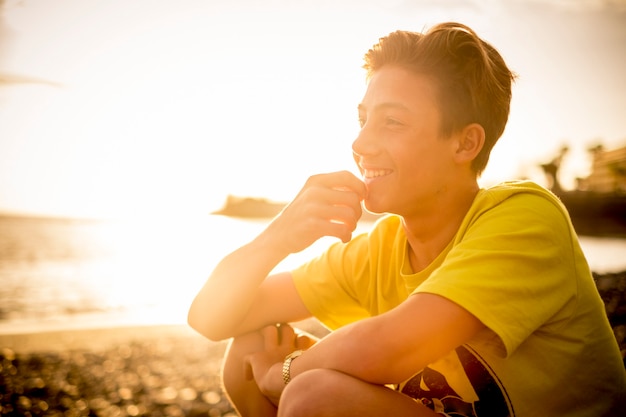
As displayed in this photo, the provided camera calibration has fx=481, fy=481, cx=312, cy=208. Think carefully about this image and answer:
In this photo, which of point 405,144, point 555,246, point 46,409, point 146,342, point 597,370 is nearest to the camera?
point 555,246

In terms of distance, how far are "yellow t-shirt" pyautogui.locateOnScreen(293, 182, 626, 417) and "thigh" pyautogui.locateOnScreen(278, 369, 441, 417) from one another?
0.83 feet

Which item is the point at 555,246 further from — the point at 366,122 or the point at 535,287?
the point at 366,122

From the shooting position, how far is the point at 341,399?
1.49 metres

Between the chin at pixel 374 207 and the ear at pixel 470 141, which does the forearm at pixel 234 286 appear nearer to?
the chin at pixel 374 207

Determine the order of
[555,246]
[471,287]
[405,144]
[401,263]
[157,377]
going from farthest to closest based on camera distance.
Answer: [157,377] → [401,263] → [405,144] → [555,246] → [471,287]

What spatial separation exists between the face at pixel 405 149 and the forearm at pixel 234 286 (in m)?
0.53

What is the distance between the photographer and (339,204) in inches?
79.6

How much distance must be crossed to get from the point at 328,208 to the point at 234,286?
0.60 metres

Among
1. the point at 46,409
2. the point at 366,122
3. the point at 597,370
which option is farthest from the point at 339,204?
the point at 46,409

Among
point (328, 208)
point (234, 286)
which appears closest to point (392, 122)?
point (328, 208)

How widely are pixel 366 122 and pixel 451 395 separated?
1110 mm

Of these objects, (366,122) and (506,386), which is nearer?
(506,386)

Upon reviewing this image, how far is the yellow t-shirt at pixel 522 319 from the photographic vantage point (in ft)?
4.67

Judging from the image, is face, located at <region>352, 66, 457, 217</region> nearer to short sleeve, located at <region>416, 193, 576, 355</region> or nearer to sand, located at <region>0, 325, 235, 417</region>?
short sleeve, located at <region>416, 193, 576, 355</region>
